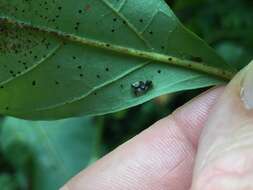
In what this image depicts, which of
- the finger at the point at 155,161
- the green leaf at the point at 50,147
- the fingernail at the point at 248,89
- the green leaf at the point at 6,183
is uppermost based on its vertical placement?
the fingernail at the point at 248,89

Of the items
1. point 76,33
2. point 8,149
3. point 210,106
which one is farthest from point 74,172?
point 76,33

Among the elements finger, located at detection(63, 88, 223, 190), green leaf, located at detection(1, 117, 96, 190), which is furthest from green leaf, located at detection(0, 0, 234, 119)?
green leaf, located at detection(1, 117, 96, 190)

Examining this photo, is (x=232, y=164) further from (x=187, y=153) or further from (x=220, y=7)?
(x=220, y=7)

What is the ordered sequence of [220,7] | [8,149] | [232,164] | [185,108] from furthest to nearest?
[220,7] → [8,149] → [185,108] → [232,164]

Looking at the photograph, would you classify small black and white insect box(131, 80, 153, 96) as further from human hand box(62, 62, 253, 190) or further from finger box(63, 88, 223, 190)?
finger box(63, 88, 223, 190)

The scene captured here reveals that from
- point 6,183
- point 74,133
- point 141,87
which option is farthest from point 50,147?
point 141,87

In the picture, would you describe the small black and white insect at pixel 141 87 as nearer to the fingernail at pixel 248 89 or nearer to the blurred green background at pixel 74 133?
the fingernail at pixel 248 89

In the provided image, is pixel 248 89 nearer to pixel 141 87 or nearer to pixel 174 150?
pixel 141 87

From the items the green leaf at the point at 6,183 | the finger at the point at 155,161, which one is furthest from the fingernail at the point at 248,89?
the green leaf at the point at 6,183
